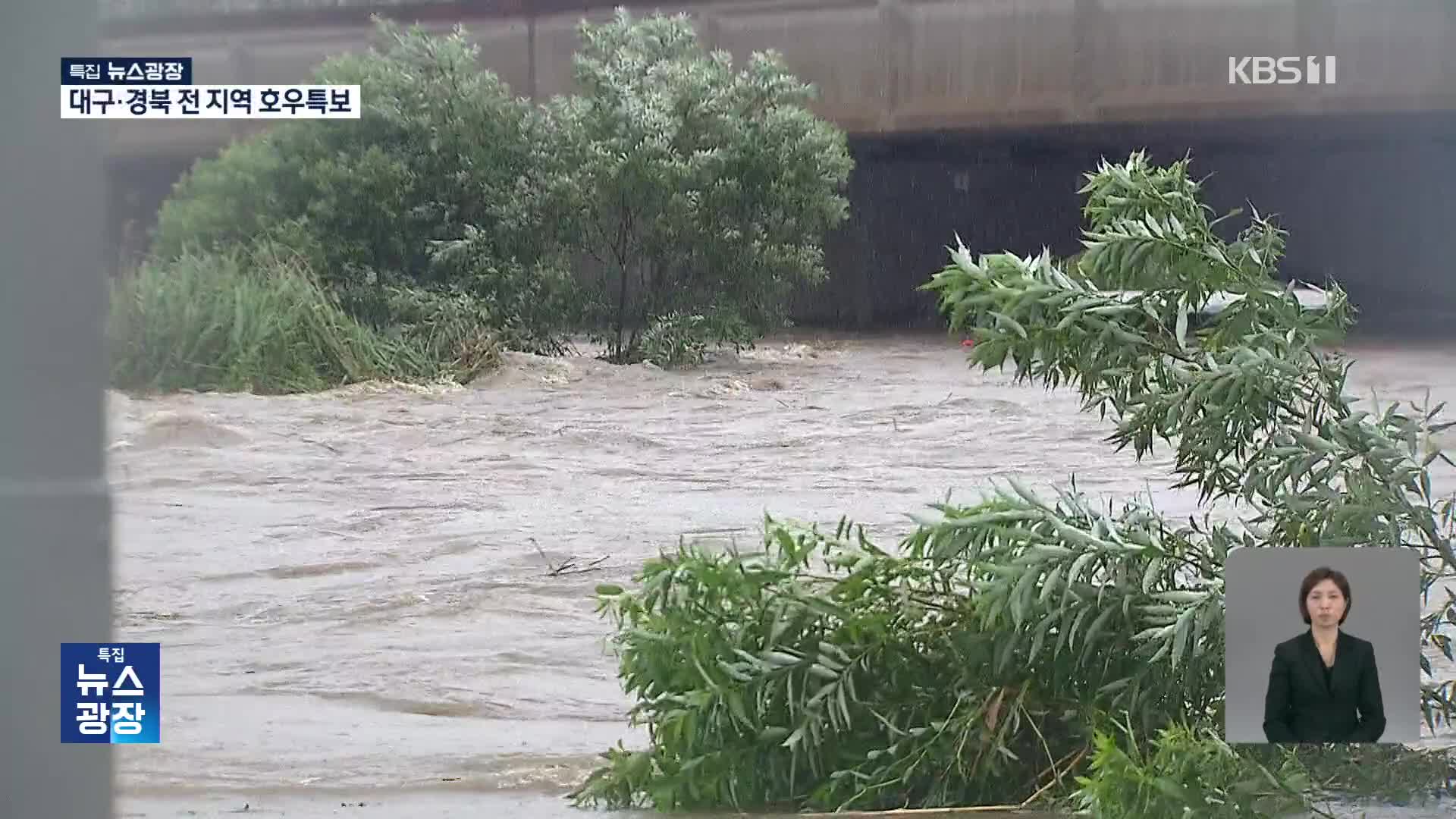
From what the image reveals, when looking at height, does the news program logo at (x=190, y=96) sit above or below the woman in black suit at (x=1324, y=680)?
above

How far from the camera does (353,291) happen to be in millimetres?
2152

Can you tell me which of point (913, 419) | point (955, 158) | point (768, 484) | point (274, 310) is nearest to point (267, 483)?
point (274, 310)

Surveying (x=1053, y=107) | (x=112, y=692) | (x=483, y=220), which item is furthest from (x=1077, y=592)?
(x=112, y=692)

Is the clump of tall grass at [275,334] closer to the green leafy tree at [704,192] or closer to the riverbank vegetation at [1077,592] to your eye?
the green leafy tree at [704,192]

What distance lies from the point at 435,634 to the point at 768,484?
1.70ft

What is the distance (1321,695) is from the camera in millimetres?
2086

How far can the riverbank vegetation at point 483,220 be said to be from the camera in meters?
2.12

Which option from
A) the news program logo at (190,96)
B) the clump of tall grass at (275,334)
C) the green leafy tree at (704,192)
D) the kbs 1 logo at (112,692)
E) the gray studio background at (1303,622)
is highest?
the news program logo at (190,96)

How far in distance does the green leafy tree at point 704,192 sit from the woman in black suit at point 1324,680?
2.65 feet

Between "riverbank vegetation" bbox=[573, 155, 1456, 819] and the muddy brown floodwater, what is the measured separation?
0.07 m

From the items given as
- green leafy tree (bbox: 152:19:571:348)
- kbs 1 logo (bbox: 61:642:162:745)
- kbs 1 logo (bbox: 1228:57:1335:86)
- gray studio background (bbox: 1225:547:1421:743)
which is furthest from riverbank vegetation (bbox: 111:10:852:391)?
gray studio background (bbox: 1225:547:1421:743)

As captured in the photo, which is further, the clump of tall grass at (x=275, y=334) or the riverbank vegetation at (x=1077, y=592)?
the clump of tall grass at (x=275, y=334)

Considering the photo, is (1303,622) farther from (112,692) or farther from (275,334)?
(112,692)

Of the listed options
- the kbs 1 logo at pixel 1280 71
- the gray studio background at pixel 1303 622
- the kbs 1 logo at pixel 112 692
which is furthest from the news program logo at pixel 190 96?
the gray studio background at pixel 1303 622
